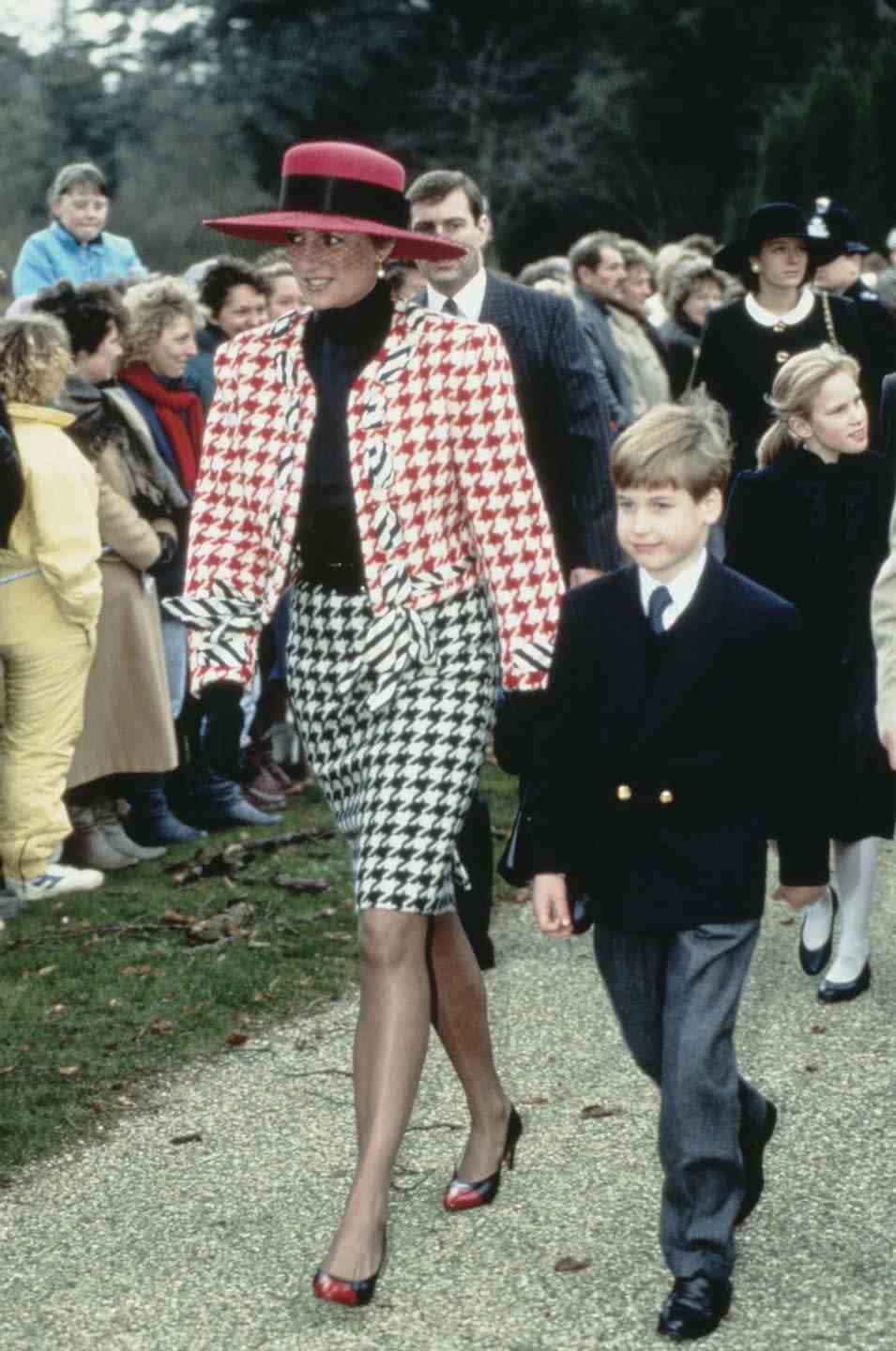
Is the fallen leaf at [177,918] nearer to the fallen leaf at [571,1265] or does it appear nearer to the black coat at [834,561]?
the black coat at [834,561]

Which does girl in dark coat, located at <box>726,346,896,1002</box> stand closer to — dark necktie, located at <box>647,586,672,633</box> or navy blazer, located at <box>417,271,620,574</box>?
navy blazer, located at <box>417,271,620,574</box>

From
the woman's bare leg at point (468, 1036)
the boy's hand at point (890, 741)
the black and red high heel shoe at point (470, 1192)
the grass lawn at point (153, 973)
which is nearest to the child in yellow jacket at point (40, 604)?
the grass lawn at point (153, 973)

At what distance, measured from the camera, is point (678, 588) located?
4070 millimetres

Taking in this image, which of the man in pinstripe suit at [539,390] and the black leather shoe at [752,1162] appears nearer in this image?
the black leather shoe at [752,1162]

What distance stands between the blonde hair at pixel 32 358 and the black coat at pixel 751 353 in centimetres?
250

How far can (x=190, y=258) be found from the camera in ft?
96.8

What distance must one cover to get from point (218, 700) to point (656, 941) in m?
1.02

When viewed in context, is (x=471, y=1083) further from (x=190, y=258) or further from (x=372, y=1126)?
(x=190, y=258)

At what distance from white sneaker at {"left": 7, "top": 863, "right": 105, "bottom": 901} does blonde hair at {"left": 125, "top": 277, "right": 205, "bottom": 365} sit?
2078mm

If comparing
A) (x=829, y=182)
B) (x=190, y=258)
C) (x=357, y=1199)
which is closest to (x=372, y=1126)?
(x=357, y=1199)

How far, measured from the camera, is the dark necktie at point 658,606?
4059 millimetres

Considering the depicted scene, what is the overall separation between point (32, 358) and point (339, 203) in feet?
9.81

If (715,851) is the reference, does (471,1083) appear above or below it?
below

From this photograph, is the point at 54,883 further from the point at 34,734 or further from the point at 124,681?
the point at 124,681
